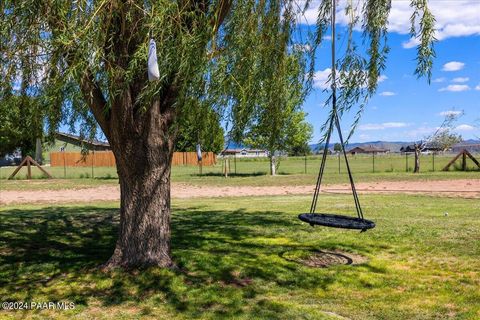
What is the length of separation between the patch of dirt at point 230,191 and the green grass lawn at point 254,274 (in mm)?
6895

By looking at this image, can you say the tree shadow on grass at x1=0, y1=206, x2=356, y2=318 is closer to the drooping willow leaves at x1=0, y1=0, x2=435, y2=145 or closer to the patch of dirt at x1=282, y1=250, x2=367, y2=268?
the patch of dirt at x1=282, y1=250, x2=367, y2=268

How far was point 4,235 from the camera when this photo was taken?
8391mm

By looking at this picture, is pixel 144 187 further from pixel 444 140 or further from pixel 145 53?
pixel 444 140

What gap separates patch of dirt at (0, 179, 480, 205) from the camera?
52.9ft

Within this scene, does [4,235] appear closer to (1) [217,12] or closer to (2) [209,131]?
(2) [209,131]

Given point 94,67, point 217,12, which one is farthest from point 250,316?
point 217,12

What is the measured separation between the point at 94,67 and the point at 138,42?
2.46 ft

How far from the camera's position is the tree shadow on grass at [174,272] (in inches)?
209

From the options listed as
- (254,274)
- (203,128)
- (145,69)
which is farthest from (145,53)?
(254,274)

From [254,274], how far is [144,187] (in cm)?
165

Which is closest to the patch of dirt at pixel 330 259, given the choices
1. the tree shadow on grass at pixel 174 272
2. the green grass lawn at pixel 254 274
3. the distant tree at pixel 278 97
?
the green grass lawn at pixel 254 274

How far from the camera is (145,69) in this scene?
502 cm

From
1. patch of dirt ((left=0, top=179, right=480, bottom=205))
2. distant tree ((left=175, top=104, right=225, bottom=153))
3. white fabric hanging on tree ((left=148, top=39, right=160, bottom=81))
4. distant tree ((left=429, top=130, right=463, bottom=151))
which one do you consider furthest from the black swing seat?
distant tree ((left=429, top=130, right=463, bottom=151))

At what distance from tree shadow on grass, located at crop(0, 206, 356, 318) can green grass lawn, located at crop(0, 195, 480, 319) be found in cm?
1
